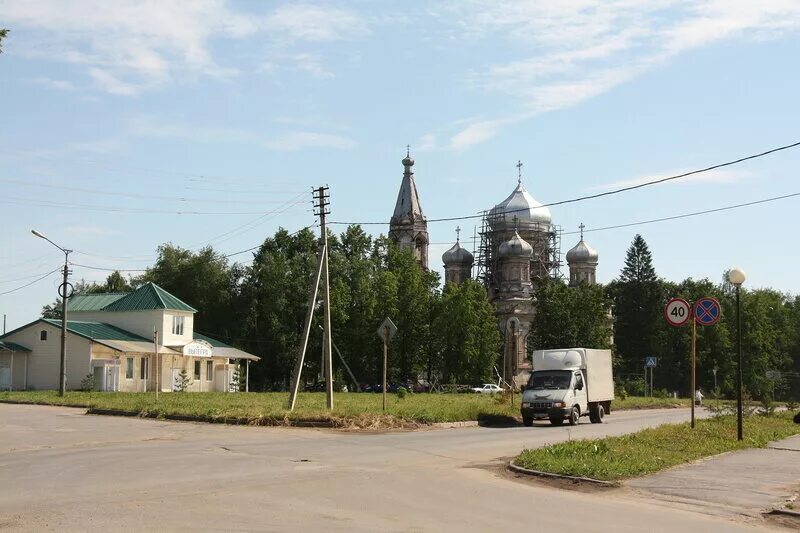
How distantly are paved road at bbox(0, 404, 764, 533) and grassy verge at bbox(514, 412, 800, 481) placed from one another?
3.37 ft

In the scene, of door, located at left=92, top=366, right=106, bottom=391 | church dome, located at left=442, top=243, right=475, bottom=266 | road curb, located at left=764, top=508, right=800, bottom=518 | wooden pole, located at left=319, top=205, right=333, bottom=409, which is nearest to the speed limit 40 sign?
road curb, located at left=764, top=508, right=800, bottom=518

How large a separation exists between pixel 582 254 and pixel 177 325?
57441mm

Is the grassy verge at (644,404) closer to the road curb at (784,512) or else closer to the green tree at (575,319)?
the green tree at (575,319)

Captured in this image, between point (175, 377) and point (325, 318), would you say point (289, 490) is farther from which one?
point (175, 377)

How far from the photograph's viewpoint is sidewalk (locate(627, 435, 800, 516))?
1209 centimetres

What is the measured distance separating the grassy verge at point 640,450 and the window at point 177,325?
48907mm

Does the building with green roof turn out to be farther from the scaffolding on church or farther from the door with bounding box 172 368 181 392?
the scaffolding on church

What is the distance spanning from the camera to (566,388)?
2978cm

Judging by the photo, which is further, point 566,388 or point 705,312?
point 566,388

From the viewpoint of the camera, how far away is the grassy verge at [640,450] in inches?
579

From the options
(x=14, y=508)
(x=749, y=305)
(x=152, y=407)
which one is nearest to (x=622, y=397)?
(x=152, y=407)

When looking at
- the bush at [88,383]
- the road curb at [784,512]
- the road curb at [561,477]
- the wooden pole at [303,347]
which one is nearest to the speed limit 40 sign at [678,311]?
the road curb at [561,477]

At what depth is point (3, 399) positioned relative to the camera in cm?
4288

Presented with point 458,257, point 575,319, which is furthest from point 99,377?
point 458,257
